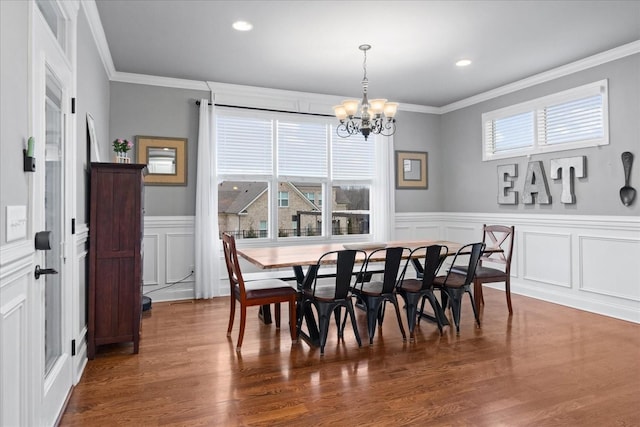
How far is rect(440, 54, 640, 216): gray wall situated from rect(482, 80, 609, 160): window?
0.08m

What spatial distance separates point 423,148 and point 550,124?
6.33 ft

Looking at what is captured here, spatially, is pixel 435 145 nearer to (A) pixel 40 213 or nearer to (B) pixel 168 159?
(B) pixel 168 159

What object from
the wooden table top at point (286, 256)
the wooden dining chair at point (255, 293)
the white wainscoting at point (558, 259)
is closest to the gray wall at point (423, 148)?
the white wainscoting at point (558, 259)

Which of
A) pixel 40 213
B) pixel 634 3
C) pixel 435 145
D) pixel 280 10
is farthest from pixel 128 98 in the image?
pixel 634 3

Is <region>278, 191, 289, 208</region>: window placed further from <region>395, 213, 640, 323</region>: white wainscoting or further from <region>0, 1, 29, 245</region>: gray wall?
<region>0, 1, 29, 245</region>: gray wall

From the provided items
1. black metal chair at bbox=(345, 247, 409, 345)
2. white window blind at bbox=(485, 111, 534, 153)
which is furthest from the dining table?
white window blind at bbox=(485, 111, 534, 153)

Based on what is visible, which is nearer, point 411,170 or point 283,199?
point 283,199

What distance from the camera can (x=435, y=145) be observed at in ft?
21.4

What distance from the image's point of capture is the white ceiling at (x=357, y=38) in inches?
127

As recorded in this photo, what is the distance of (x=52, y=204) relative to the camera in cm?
225

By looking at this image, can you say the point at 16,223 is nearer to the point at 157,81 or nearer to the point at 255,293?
the point at 255,293

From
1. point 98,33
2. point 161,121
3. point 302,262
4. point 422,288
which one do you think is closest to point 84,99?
point 98,33

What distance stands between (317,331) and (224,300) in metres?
1.89

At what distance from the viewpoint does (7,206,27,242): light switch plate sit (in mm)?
1473
